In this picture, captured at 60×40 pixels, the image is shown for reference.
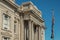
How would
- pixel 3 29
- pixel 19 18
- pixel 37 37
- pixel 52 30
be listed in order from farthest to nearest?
pixel 37 37 < pixel 19 18 < pixel 52 30 < pixel 3 29

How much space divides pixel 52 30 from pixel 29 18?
15.2 feet

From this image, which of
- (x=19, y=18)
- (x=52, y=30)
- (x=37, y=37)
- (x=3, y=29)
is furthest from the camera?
(x=37, y=37)

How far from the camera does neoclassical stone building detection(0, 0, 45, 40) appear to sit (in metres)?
28.2

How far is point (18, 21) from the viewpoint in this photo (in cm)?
3356

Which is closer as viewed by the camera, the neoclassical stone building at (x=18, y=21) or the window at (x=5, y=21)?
the neoclassical stone building at (x=18, y=21)

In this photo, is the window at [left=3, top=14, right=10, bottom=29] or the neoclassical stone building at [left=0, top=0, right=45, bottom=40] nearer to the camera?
the neoclassical stone building at [left=0, top=0, right=45, bottom=40]

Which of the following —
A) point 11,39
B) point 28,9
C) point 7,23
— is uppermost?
point 28,9

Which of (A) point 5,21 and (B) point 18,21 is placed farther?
(B) point 18,21

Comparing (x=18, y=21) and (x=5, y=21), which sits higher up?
(x=18, y=21)

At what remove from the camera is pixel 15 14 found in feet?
105

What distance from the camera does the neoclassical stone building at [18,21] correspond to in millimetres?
28234

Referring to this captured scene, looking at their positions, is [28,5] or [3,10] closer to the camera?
[3,10]

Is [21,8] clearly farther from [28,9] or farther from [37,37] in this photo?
[37,37]

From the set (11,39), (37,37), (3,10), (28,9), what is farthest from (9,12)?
(37,37)
